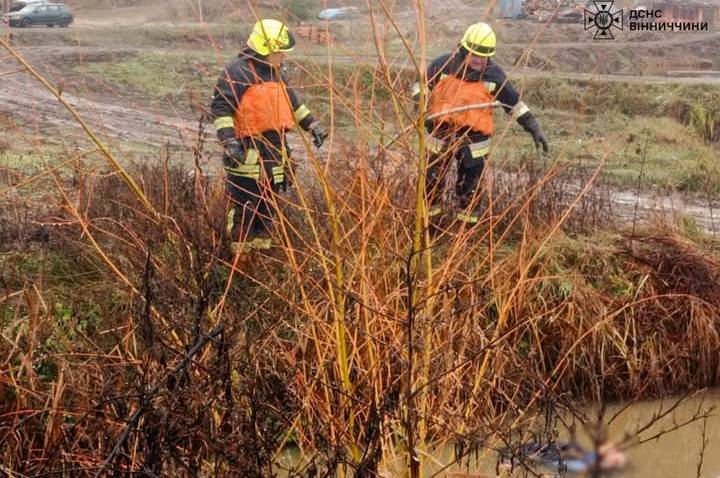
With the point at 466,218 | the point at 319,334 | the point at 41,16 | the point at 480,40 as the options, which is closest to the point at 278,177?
the point at 480,40

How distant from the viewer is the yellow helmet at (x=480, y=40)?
7.27 metres

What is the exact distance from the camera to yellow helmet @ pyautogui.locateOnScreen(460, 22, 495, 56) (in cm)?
727

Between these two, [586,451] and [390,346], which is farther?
[390,346]

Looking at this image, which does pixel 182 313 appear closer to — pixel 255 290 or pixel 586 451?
pixel 255 290

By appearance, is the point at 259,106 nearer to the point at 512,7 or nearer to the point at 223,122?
the point at 223,122

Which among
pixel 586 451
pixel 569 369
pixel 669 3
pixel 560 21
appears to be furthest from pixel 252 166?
pixel 669 3

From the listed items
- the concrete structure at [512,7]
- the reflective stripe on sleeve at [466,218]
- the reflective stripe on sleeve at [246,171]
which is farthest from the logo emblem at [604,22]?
the reflective stripe on sleeve at [466,218]

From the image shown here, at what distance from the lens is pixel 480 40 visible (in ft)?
24.5

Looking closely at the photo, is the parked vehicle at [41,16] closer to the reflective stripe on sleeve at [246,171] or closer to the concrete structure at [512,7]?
the concrete structure at [512,7]

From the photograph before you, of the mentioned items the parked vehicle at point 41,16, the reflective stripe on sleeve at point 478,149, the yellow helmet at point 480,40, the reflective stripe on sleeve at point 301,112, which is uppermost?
the yellow helmet at point 480,40

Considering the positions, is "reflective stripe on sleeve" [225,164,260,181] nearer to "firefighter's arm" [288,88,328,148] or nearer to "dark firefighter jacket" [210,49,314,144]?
"dark firefighter jacket" [210,49,314,144]

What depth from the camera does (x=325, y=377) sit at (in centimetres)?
399

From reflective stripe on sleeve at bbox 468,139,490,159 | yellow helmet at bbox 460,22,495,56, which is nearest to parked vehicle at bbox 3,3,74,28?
reflective stripe on sleeve at bbox 468,139,490,159

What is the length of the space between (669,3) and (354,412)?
89.9ft
